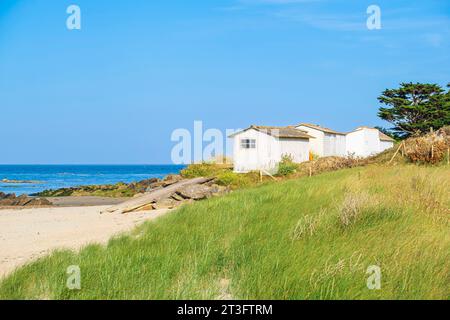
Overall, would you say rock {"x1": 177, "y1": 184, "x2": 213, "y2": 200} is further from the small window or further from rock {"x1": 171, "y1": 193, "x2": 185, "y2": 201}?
the small window

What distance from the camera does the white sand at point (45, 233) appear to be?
10.7 metres

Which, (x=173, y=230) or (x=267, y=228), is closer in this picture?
(x=267, y=228)

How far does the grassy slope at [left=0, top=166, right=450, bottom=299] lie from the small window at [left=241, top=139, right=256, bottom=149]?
23.8 m

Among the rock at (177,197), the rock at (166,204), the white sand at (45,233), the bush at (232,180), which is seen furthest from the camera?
the bush at (232,180)

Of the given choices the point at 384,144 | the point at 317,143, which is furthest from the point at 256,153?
A: the point at 384,144

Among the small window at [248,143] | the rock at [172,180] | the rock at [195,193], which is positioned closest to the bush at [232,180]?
the rock at [172,180]

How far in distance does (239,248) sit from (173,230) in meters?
2.42

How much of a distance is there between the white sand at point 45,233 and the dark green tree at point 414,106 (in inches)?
1620

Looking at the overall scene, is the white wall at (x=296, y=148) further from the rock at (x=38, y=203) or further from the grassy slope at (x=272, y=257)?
the grassy slope at (x=272, y=257)

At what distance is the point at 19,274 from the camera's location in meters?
7.90

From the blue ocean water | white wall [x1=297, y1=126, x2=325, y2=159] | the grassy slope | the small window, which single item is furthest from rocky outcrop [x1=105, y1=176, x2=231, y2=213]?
the blue ocean water
